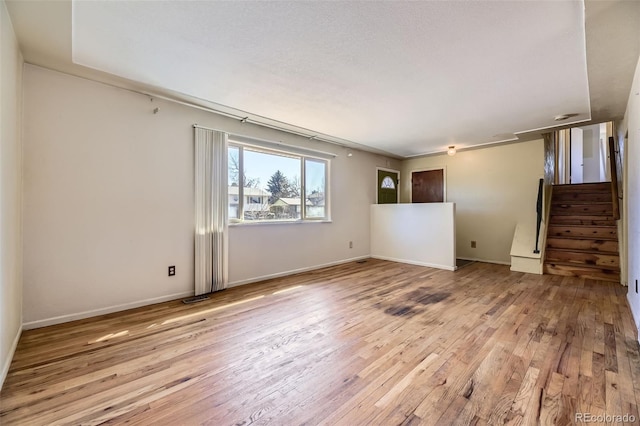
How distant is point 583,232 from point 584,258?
0.59 m

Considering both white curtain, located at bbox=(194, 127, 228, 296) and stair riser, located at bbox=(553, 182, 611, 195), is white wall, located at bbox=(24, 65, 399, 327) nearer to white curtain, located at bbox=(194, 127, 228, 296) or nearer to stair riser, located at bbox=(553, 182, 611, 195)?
white curtain, located at bbox=(194, 127, 228, 296)

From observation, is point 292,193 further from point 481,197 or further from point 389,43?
point 481,197

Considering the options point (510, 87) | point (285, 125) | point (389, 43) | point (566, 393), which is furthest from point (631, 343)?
point (285, 125)

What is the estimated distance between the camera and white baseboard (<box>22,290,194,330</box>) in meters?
2.48

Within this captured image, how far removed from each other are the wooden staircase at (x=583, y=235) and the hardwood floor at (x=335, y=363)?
1.08 meters

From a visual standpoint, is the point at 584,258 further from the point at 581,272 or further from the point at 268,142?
the point at 268,142

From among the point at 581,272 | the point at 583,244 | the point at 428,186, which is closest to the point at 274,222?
the point at 428,186

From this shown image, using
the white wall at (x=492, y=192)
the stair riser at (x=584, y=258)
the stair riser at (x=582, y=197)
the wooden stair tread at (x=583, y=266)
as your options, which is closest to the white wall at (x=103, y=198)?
the white wall at (x=492, y=192)

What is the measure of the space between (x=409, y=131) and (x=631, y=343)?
3.41 m

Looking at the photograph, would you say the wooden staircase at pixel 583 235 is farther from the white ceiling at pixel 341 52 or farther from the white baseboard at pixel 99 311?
the white baseboard at pixel 99 311

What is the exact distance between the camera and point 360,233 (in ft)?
19.3

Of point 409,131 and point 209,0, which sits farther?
point 409,131

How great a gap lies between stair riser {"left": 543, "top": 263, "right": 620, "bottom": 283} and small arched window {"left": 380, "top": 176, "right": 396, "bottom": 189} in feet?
10.9

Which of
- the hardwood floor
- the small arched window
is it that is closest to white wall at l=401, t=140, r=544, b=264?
the small arched window
